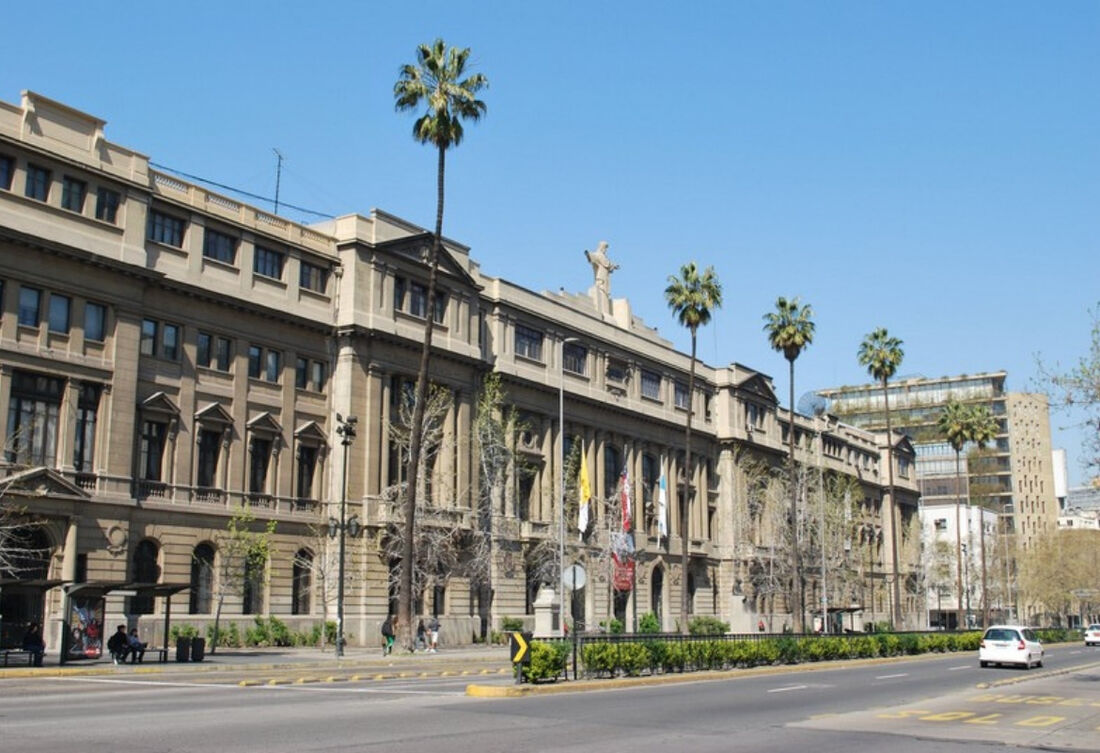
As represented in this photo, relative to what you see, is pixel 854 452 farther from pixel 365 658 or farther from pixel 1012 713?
pixel 1012 713

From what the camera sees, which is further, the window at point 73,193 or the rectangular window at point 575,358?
the rectangular window at point 575,358

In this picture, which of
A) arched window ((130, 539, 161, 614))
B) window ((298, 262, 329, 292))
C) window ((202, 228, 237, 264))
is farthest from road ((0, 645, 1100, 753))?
window ((298, 262, 329, 292))

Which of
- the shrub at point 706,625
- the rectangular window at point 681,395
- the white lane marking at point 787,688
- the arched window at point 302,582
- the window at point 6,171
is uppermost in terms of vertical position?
the window at point 6,171

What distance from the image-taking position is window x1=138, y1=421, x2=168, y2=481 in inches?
1905

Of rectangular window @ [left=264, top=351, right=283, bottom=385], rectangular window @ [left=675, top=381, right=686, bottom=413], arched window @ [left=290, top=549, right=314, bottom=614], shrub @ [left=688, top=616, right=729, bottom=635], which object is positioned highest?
rectangular window @ [left=675, top=381, right=686, bottom=413]

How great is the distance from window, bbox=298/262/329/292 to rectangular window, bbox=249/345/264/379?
13.7 ft

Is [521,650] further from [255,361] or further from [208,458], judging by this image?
[255,361]

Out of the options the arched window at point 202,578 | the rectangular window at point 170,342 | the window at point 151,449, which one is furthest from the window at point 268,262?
the arched window at point 202,578

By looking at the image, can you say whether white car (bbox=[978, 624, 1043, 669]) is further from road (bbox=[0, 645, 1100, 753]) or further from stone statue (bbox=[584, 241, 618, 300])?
stone statue (bbox=[584, 241, 618, 300])

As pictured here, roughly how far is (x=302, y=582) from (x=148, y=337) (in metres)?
14.3

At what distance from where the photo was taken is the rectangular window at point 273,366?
5469 cm

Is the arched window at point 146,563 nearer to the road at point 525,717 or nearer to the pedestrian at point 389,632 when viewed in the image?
the pedestrian at point 389,632

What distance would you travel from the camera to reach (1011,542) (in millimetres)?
147000

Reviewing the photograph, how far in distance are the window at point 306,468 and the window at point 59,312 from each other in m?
13.9
